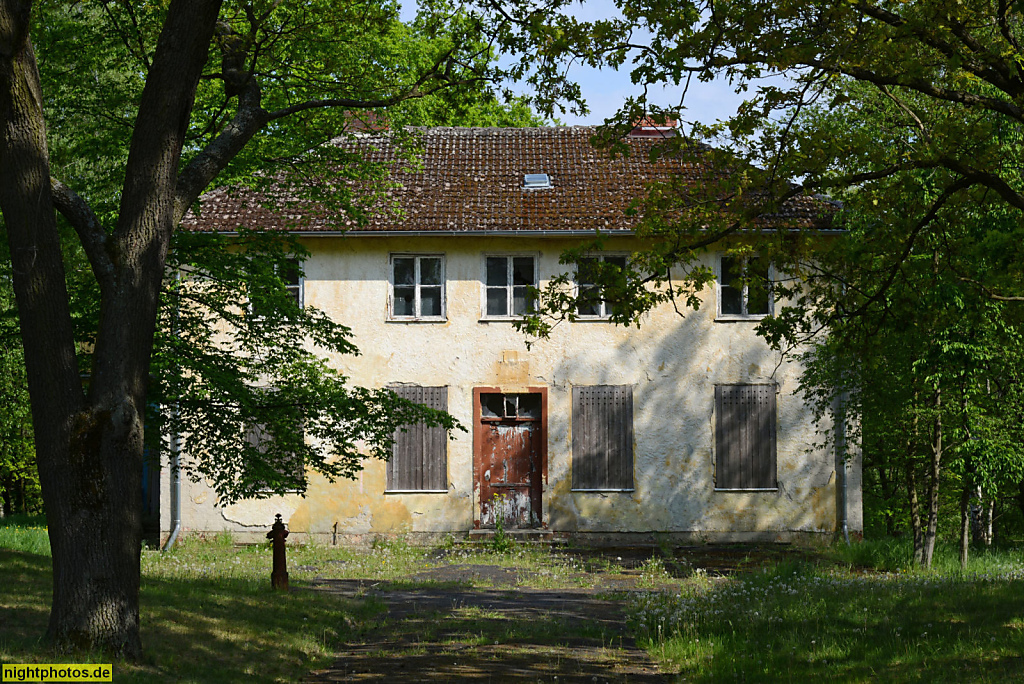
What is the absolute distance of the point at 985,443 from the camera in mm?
14422

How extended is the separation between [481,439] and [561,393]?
1.91 m

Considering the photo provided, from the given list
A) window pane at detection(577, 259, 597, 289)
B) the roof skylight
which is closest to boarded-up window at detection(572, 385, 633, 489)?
the roof skylight

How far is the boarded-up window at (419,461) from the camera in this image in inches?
792

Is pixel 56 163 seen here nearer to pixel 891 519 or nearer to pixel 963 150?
pixel 963 150

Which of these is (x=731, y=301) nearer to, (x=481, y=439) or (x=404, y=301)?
(x=481, y=439)

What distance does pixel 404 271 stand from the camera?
2062cm

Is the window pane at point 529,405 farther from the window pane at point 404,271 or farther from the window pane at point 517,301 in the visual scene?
the window pane at point 404,271

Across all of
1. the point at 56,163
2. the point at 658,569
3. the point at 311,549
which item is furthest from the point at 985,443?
the point at 56,163

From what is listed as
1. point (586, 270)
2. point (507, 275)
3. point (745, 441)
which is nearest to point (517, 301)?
point (507, 275)

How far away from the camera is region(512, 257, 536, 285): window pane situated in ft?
67.4

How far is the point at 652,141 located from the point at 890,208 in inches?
508

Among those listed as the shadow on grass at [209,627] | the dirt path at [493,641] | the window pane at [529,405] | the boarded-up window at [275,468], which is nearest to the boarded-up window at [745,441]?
the window pane at [529,405]

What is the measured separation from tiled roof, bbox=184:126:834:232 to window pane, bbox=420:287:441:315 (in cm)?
139

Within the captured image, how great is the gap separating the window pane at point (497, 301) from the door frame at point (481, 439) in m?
1.61
